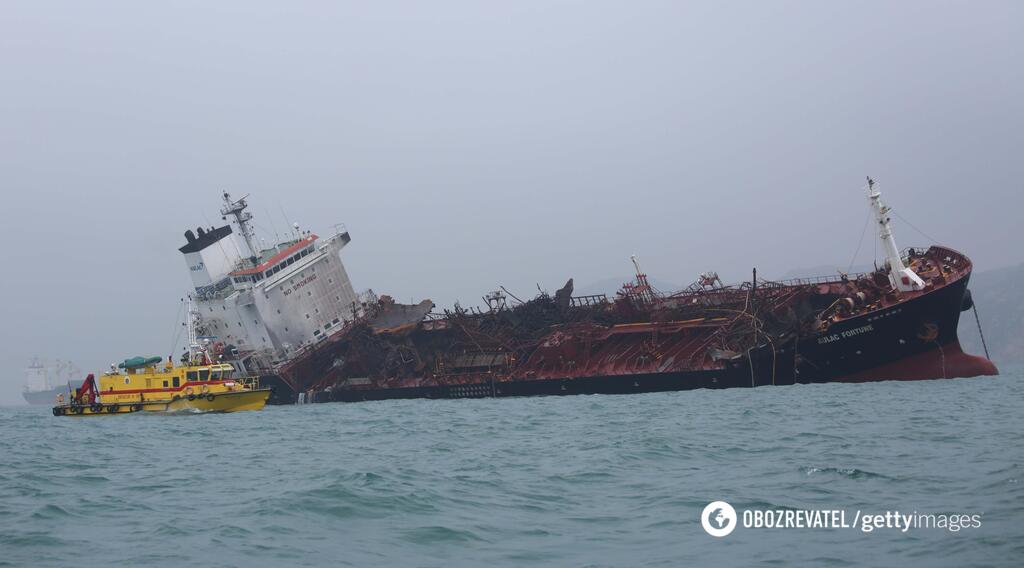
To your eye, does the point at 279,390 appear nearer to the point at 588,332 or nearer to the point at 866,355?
the point at 588,332

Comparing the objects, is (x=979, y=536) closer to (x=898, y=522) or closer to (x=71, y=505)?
(x=898, y=522)

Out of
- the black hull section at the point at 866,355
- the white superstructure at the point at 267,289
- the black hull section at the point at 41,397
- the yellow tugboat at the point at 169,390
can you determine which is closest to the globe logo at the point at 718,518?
the black hull section at the point at 866,355

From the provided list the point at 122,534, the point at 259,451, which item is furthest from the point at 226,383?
the point at 122,534

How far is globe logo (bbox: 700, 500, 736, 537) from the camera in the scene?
11859mm

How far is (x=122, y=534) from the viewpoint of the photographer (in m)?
12.9

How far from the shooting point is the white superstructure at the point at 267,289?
50.3m

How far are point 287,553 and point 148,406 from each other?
30445 millimetres

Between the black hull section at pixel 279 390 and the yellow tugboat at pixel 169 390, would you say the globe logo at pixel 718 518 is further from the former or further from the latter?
the black hull section at pixel 279 390

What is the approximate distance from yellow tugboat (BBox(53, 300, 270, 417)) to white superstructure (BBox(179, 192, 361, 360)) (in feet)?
31.0

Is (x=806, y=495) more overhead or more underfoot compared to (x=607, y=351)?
more underfoot

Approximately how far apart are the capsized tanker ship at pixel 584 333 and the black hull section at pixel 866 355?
47 millimetres

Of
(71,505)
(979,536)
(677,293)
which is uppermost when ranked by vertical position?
(677,293)
